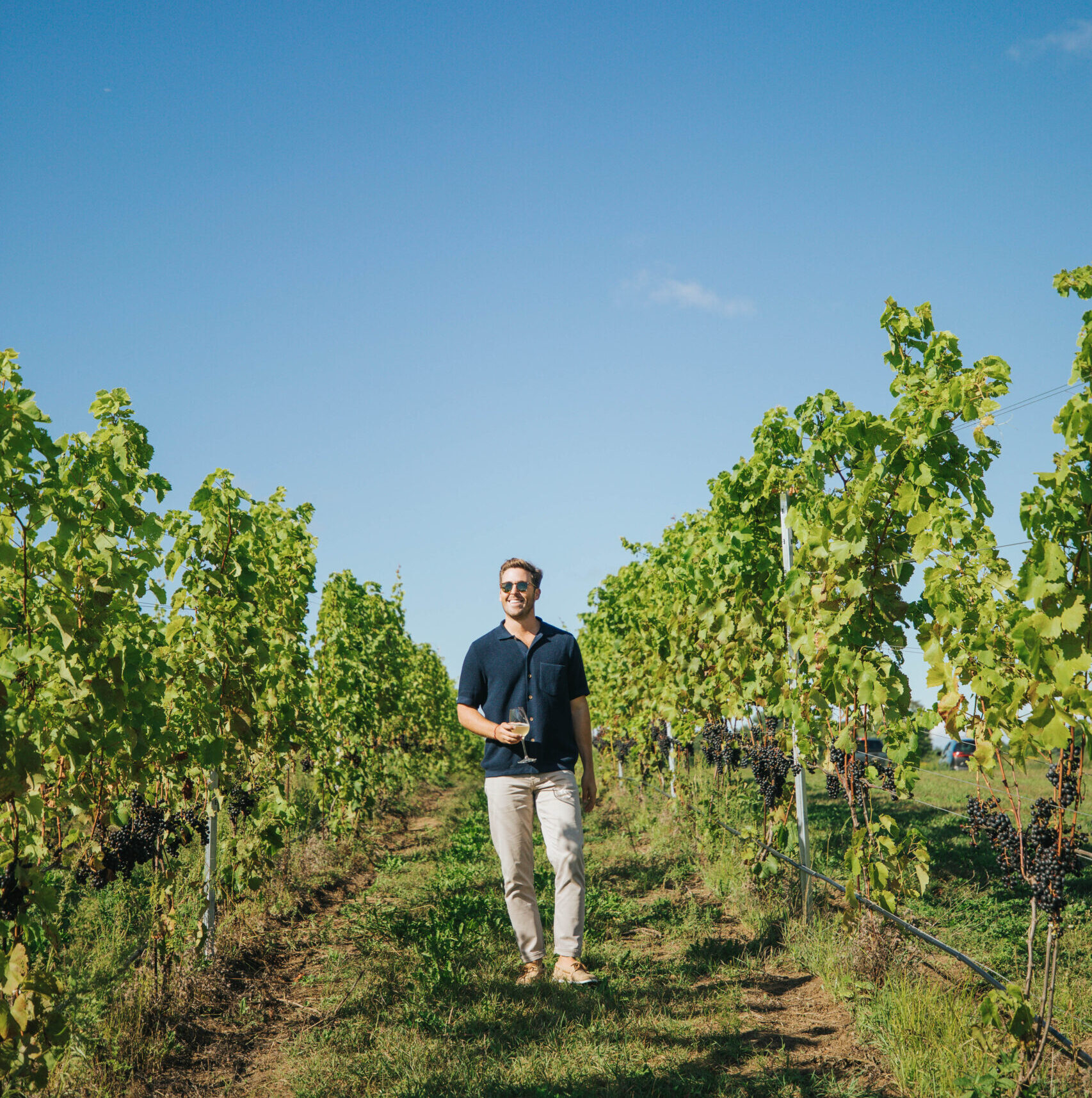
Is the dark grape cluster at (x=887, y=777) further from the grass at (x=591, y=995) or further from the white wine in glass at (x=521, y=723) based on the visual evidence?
the white wine in glass at (x=521, y=723)

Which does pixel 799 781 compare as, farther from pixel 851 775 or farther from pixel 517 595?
pixel 517 595

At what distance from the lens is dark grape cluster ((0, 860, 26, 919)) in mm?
2541

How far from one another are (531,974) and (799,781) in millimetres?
1957

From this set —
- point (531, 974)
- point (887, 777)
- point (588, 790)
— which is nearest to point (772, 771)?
point (887, 777)

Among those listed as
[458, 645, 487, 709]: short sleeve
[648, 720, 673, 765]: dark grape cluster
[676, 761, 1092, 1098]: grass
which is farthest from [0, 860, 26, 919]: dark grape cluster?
[648, 720, 673, 765]: dark grape cluster

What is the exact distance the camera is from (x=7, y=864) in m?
2.63

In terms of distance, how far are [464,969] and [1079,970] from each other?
9.45 ft

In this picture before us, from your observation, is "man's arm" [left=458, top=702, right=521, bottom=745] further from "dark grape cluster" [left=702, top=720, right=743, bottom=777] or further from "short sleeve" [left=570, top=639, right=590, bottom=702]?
"dark grape cluster" [left=702, top=720, right=743, bottom=777]

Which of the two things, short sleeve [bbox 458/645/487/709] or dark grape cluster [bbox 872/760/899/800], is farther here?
dark grape cluster [bbox 872/760/899/800]

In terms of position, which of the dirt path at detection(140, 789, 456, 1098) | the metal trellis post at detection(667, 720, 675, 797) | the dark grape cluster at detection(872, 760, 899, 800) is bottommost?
the dirt path at detection(140, 789, 456, 1098)

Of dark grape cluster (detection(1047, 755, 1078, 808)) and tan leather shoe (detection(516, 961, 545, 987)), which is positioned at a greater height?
dark grape cluster (detection(1047, 755, 1078, 808))

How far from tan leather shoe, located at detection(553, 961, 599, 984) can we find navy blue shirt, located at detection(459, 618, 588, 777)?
2.75 feet

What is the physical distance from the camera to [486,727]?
402cm

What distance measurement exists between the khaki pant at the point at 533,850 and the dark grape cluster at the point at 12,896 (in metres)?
1.87
